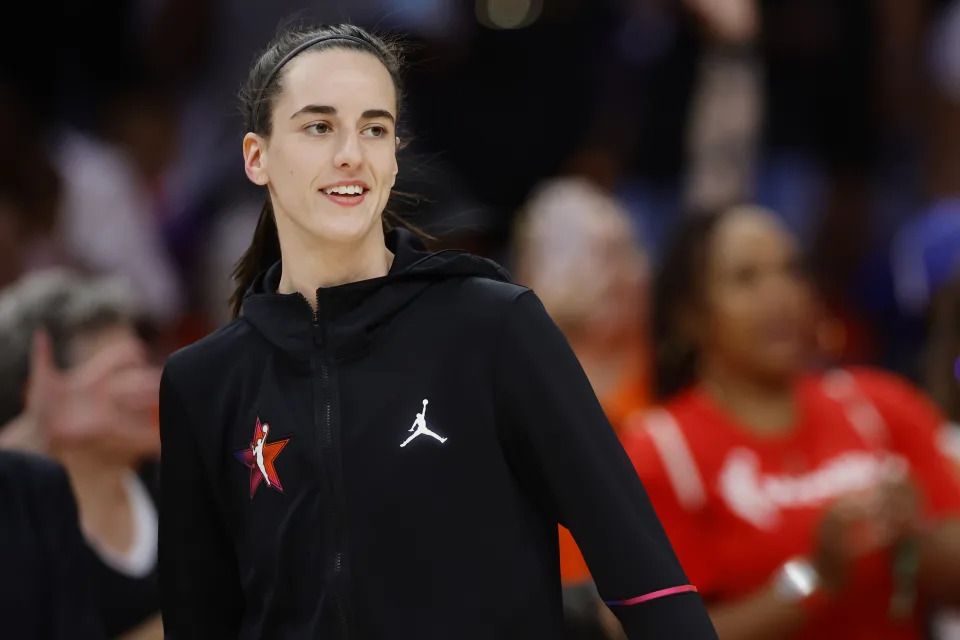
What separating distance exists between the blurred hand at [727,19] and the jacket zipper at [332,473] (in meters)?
3.62

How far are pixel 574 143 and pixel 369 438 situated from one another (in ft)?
12.5

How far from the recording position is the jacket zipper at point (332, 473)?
6.68 feet

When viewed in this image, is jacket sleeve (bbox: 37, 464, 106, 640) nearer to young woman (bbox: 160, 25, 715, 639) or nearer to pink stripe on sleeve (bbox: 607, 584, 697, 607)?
young woman (bbox: 160, 25, 715, 639)

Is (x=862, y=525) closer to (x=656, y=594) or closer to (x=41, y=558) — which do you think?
(x=656, y=594)

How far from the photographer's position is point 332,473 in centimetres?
208

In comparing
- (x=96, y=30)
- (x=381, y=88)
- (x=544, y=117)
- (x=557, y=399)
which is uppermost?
(x=96, y=30)

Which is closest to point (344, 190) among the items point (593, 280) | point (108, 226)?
point (593, 280)

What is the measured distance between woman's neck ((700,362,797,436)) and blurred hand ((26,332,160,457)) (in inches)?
58.2

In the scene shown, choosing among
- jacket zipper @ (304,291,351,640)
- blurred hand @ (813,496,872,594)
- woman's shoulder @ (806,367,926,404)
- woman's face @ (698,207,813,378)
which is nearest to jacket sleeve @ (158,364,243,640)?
jacket zipper @ (304,291,351,640)

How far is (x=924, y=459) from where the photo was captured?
154 inches

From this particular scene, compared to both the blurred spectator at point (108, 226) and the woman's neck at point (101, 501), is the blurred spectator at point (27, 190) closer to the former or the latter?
the blurred spectator at point (108, 226)

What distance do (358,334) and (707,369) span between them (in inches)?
80.8

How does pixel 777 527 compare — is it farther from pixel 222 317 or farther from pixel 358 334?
pixel 222 317

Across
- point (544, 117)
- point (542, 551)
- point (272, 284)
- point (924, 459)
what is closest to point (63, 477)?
point (272, 284)
